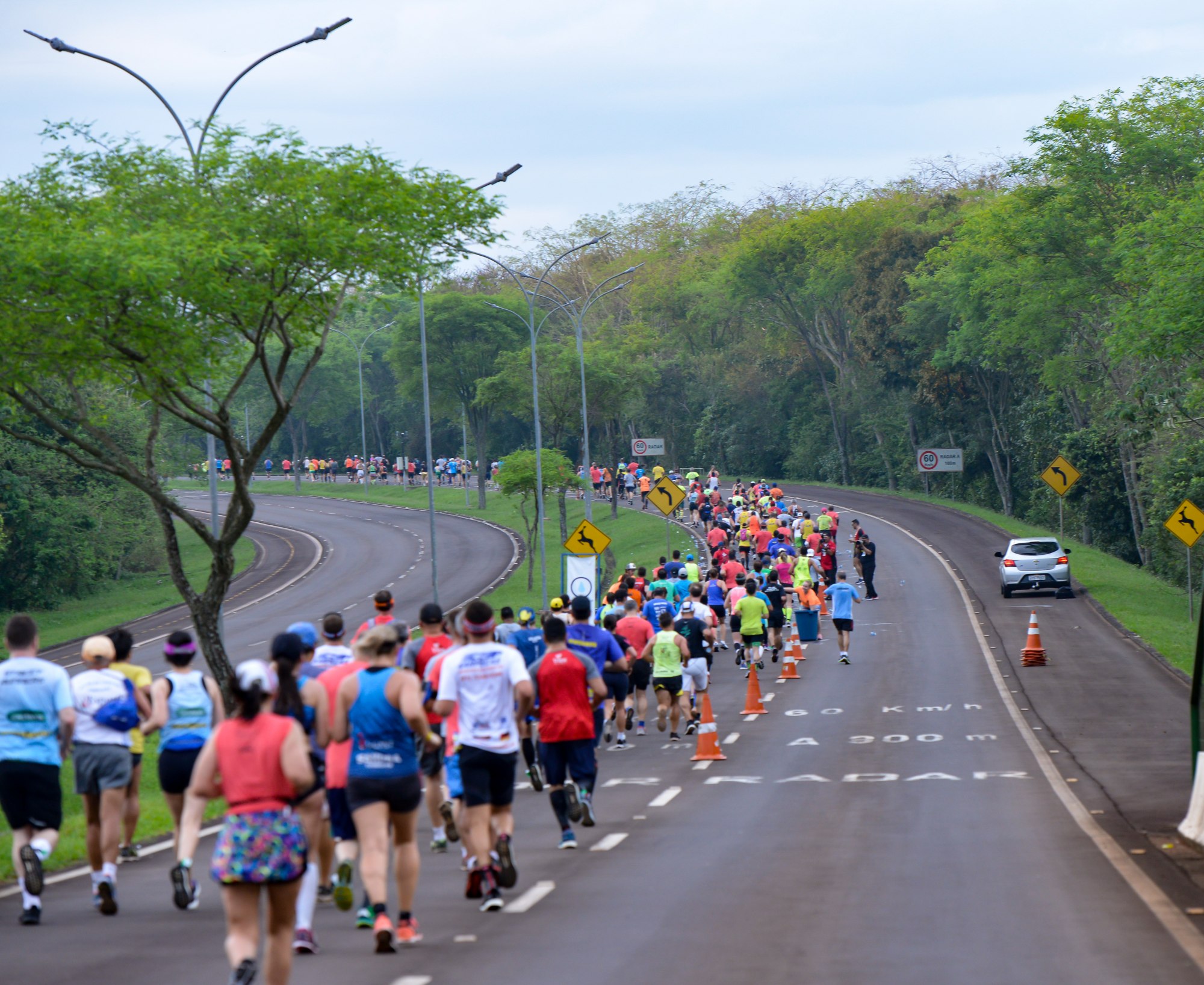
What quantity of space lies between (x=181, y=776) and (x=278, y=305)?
10.2 metres

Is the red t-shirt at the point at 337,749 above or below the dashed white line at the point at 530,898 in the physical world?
above

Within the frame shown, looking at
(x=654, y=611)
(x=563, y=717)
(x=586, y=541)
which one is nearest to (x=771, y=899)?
(x=563, y=717)

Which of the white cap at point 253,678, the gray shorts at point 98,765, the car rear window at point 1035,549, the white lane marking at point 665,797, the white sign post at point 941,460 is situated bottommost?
the white lane marking at point 665,797

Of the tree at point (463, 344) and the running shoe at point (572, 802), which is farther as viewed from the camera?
the tree at point (463, 344)

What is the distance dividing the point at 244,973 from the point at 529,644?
31.3ft

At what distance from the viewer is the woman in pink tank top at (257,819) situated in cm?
628

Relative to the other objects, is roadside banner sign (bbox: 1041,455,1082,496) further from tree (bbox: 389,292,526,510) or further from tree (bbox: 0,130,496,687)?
tree (bbox: 389,292,526,510)

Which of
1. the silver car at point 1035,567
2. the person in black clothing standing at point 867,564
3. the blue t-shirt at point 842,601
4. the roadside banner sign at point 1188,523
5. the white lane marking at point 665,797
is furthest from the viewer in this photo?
Result: the person in black clothing standing at point 867,564

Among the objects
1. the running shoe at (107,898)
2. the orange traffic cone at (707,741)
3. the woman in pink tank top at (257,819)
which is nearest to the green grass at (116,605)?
the orange traffic cone at (707,741)

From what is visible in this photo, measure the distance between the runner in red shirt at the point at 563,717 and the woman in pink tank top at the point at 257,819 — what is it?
5.19 meters

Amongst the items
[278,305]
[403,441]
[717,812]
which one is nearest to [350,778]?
[717,812]

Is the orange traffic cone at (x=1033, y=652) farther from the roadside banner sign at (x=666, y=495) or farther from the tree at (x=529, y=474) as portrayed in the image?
the tree at (x=529, y=474)

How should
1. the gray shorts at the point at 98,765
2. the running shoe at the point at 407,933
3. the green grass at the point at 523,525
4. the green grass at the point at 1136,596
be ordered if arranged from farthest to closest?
1. the green grass at the point at 523,525
2. the green grass at the point at 1136,596
3. the gray shorts at the point at 98,765
4. the running shoe at the point at 407,933

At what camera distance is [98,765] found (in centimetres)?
1005
